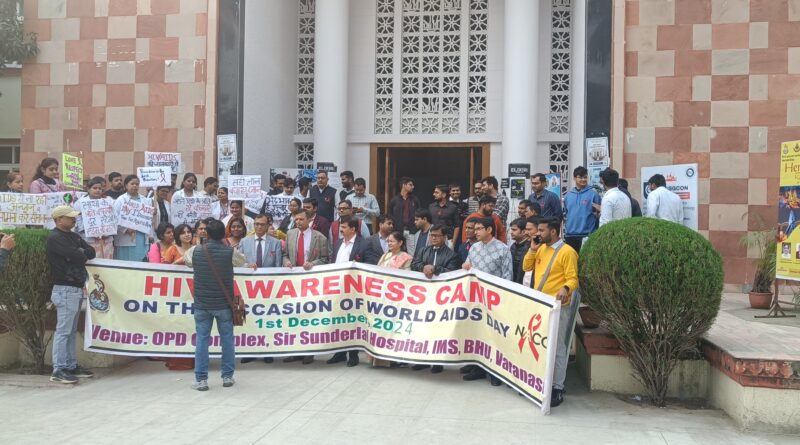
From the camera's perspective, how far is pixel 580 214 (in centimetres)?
971

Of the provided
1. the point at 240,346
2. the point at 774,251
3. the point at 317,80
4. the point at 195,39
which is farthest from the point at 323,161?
the point at 774,251

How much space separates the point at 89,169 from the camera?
13.7m

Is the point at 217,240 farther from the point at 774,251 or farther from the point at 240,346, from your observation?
the point at 774,251

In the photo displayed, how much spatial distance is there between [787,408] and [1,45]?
47.7 ft

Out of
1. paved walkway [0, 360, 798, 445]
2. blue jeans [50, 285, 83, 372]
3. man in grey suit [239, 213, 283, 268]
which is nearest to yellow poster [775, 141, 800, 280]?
paved walkway [0, 360, 798, 445]

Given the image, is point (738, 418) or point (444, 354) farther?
point (444, 354)

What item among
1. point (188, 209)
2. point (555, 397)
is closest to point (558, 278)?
point (555, 397)

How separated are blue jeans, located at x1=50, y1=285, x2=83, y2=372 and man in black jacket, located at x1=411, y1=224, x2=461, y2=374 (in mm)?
3790

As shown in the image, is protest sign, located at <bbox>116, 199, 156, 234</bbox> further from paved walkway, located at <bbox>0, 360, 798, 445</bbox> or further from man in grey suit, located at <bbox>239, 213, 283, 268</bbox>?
paved walkway, located at <bbox>0, 360, 798, 445</bbox>

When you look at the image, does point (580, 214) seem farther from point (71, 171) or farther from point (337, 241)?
point (71, 171)

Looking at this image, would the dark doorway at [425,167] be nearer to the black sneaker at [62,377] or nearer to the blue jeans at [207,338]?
the blue jeans at [207,338]

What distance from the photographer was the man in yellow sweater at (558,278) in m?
6.43

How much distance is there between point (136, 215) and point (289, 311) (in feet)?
9.89

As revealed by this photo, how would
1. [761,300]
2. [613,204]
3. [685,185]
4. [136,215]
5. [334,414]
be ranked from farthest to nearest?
[685,185] → [761,300] → [136,215] → [613,204] → [334,414]
